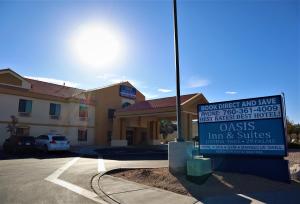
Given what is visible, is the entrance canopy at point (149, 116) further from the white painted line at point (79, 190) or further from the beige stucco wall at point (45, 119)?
the white painted line at point (79, 190)

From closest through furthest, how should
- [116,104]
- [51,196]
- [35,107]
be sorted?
[51,196] < [35,107] < [116,104]

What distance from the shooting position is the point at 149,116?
110 feet

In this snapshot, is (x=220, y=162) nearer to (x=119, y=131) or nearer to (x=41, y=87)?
(x=119, y=131)

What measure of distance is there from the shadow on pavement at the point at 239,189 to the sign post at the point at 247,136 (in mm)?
558

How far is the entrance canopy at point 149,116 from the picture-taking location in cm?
2858

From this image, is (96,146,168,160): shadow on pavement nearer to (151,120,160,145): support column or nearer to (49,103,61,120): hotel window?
(49,103,61,120): hotel window

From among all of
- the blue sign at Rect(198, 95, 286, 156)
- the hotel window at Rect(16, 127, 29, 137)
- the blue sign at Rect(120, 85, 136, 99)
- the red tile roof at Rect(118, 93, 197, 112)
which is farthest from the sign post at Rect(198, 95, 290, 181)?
the blue sign at Rect(120, 85, 136, 99)

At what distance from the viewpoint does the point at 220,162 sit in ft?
36.8

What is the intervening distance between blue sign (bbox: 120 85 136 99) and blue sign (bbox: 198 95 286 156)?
29005 mm

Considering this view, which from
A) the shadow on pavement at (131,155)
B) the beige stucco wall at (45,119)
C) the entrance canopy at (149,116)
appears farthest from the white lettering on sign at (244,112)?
the beige stucco wall at (45,119)

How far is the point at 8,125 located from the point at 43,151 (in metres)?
5.95

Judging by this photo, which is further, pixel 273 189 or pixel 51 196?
pixel 273 189

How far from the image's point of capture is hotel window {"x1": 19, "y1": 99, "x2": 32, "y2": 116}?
29203mm

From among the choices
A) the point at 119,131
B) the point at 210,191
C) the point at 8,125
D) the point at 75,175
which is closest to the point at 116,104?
the point at 119,131
